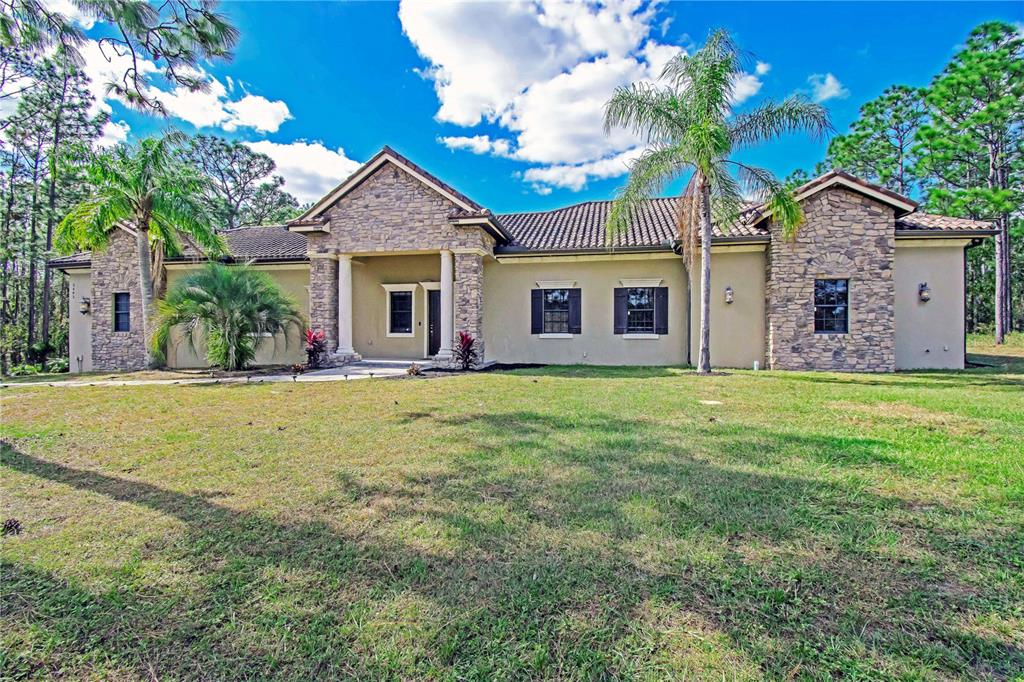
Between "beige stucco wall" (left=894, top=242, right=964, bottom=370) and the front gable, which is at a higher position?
the front gable

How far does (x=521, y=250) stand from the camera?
14.7 metres

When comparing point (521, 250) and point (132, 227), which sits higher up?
point (132, 227)

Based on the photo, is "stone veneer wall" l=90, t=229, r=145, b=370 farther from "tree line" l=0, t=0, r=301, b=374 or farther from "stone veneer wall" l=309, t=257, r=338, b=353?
"stone veneer wall" l=309, t=257, r=338, b=353

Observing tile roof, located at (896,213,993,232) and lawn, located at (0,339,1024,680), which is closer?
lawn, located at (0,339,1024,680)

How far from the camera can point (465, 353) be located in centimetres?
1305

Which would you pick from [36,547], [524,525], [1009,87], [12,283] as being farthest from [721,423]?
[12,283]

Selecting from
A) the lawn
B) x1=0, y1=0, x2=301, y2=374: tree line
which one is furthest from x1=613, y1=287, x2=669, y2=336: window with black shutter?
x1=0, y1=0, x2=301, y2=374: tree line

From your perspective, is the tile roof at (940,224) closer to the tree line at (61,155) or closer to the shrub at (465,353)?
the shrub at (465,353)

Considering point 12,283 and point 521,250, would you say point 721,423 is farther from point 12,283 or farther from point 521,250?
point 12,283

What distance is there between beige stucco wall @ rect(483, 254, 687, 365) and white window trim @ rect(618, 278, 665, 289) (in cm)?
15

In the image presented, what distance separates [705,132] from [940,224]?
814 centimetres

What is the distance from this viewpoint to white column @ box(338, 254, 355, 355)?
14.3m

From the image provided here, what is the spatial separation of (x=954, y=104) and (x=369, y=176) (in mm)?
27520

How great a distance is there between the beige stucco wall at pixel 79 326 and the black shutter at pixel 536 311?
16.8m
